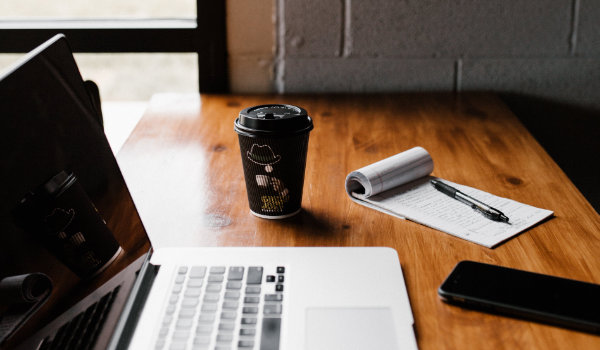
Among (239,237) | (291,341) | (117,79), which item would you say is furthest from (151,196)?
(117,79)

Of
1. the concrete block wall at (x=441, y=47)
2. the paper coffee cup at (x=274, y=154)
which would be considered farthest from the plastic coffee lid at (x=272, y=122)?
the concrete block wall at (x=441, y=47)

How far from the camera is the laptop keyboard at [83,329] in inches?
20.8

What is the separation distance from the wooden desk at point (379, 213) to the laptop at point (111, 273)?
6 cm

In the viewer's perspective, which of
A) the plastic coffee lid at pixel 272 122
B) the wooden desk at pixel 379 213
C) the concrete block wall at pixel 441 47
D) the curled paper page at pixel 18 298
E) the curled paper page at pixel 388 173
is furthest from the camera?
the concrete block wall at pixel 441 47

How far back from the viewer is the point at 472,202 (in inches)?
35.4

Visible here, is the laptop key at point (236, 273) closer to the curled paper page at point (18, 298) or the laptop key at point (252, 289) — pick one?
the laptop key at point (252, 289)

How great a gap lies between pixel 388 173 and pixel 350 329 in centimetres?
39

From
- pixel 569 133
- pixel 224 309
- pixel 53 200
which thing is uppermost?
pixel 53 200

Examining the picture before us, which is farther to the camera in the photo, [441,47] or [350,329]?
[441,47]

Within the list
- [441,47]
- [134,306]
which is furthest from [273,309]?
[441,47]

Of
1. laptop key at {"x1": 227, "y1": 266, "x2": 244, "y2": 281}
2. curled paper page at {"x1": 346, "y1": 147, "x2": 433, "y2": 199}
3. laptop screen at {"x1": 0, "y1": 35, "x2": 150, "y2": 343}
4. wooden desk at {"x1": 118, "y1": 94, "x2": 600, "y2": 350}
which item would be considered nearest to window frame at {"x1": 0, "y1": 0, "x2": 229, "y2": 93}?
wooden desk at {"x1": 118, "y1": 94, "x2": 600, "y2": 350}

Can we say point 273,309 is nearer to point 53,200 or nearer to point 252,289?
point 252,289

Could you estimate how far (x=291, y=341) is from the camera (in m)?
Answer: 0.59

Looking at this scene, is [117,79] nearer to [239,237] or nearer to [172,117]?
[172,117]
